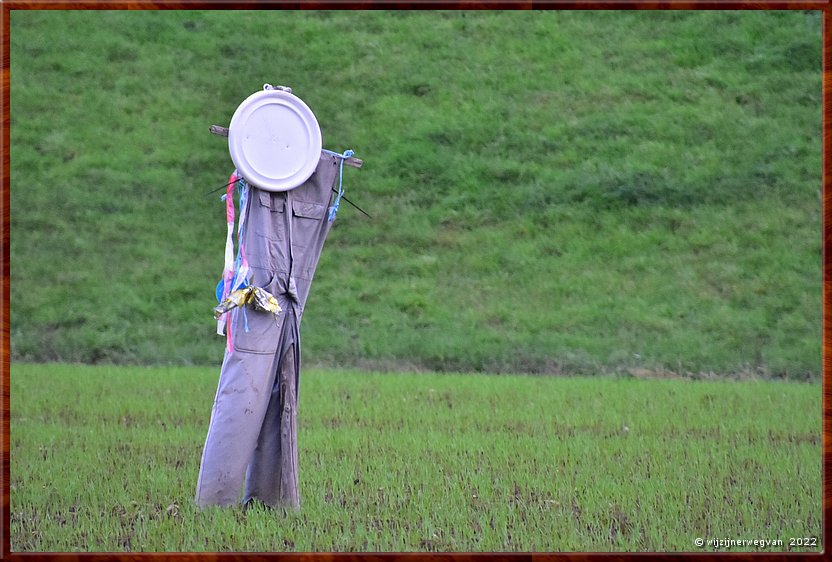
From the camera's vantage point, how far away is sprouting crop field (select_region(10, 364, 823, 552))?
4680mm

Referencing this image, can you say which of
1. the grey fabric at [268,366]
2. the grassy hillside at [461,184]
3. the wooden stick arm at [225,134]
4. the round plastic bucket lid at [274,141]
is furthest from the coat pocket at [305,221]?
the grassy hillside at [461,184]

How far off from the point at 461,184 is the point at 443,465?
30.9ft

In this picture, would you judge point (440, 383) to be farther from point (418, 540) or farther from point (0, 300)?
point (0, 300)

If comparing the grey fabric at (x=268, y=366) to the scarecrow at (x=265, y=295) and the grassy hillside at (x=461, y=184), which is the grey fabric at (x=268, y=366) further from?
the grassy hillside at (x=461, y=184)

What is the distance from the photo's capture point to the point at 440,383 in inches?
378

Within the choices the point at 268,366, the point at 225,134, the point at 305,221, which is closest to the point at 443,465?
the point at 268,366

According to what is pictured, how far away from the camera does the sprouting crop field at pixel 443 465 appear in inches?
184

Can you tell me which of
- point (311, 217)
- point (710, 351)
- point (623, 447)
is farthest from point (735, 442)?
point (710, 351)

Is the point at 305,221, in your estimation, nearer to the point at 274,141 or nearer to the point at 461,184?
the point at 274,141

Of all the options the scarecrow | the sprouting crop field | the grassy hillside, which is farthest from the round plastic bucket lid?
the grassy hillside

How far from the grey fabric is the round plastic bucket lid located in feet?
0.37

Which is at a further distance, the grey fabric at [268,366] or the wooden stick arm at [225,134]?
the wooden stick arm at [225,134]

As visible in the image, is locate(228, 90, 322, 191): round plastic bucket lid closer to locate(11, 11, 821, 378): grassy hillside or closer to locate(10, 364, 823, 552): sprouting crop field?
locate(10, 364, 823, 552): sprouting crop field

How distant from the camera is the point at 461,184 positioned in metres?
15.3
